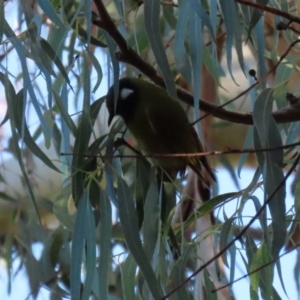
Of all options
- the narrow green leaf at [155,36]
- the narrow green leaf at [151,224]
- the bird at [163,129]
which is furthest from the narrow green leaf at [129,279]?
the narrow green leaf at [155,36]

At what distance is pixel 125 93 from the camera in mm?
1281

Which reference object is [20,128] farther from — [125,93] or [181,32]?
Answer: [125,93]

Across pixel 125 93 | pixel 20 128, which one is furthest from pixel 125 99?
pixel 20 128

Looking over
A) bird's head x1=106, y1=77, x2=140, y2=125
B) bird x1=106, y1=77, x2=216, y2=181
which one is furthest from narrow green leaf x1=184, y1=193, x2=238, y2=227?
bird's head x1=106, y1=77, x2=140, y2=125

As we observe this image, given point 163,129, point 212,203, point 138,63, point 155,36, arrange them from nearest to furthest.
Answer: point 155,36, point 138,63, point 212,203, point 163,129

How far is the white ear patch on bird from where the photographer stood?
1262 millimetres

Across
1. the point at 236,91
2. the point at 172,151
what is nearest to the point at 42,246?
the point at 172,151

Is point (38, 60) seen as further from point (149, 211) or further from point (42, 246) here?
point (42, 246)

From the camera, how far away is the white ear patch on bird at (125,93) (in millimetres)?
1262

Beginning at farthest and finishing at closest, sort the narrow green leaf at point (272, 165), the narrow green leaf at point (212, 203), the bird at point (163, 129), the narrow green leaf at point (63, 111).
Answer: the bird at point (163, 129) < the narrow green leaf at point (212, 203) < the narrow green leaf at point (63, 111) < the narrow green leaf at point (272, 165)

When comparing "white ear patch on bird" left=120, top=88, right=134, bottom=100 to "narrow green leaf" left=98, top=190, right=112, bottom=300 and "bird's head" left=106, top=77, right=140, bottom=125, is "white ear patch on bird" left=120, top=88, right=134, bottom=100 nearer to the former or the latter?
"bird's head" left=106, top=77, right=140, bottom=125

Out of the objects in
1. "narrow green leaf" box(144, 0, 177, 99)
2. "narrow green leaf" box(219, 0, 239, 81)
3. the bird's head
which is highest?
the bird's head

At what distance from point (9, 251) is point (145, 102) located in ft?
1.35

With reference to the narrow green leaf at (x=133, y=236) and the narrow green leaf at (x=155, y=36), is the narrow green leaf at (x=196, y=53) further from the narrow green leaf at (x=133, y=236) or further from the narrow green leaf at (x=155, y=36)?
the narrow green leaf at (x=133, y=236)
